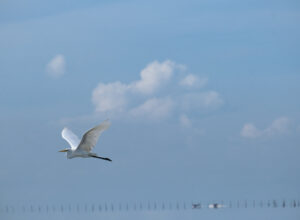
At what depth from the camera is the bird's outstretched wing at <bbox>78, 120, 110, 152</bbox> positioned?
33.7 meters

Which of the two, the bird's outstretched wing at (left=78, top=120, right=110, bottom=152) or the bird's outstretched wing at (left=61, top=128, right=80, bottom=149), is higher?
the bird's outstretched wing at (left=61, top=128, right=80, bottom=149)

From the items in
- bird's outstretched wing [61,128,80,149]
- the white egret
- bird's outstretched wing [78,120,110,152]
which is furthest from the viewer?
bird's outstretched wing [61,128,80,149]

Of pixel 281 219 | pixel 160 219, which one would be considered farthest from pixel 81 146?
pixel 160 219

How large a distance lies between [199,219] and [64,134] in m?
51.6

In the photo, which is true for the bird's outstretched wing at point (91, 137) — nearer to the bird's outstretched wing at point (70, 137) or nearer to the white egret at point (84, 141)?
the white egret at point (84, 141)

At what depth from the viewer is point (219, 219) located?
88.4 meters

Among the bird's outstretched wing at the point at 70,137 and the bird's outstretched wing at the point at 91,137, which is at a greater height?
the bird's outstretched wing at the point at 70,137

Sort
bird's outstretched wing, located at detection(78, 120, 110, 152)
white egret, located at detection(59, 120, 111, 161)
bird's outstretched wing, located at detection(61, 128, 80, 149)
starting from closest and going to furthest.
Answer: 1. bird's outstretched wing, located at detection(78, 120, 110, 152)
2. white egret, located at detection(59, 120, 111, 161)
3. bird's outstretched wing, located at detection(61, 128, 80, 149)

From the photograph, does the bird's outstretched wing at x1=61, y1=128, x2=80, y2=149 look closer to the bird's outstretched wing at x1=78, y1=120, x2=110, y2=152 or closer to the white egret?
the white egret

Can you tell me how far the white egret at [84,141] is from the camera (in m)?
34.3

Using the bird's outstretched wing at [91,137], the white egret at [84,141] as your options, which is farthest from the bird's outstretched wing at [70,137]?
the bird's outstretched wing at [91,137]

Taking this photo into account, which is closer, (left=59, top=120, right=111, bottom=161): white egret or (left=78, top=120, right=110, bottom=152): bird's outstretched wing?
(left=78, top=120, right=110, bottom=152): bird's outstretched wing

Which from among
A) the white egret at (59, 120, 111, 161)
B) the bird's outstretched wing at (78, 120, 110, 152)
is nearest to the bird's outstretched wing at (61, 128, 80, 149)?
the white egret at (59, 120, 111, 161)

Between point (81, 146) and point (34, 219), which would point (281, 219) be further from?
point (81, 146)
